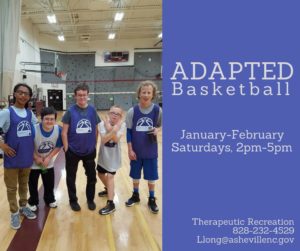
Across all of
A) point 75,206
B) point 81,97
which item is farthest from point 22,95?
point 75,206

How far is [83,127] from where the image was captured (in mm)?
2938

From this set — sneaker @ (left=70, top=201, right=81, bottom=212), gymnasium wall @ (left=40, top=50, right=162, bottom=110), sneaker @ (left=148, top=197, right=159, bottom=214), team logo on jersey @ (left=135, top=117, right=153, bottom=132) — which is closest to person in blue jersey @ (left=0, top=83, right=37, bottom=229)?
sneaker @ (left=70, top=201, right=81, bottom=212)

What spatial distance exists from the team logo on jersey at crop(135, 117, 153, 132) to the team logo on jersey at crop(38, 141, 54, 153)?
0.92 metres

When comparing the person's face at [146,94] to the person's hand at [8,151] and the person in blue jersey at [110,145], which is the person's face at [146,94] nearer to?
the person in blue jersey at [110,145]

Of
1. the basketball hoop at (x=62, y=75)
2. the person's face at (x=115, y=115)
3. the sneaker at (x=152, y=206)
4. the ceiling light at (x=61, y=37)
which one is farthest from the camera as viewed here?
the basketball hoop at (x=62, y=75)

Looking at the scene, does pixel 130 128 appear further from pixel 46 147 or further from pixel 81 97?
pixel 46 147

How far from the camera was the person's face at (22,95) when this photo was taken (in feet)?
8.37

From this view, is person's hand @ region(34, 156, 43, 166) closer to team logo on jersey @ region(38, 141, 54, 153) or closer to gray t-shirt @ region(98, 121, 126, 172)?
team logo on jersey @ region(38, 141, 54, 153)

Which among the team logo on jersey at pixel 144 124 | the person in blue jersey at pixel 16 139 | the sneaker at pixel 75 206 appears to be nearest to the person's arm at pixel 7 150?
the person in blue jersey at pixel 16 139

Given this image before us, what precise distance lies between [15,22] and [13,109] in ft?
21.4

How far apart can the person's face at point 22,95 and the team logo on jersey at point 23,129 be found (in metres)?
0.18

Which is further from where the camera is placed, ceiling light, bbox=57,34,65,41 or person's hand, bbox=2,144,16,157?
ceiling light, bbox=57,34,65,41

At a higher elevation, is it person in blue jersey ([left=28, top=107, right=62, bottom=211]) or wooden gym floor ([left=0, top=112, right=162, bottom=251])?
person in blue jersey ([left=28, top=107, right=62, bottom=211])

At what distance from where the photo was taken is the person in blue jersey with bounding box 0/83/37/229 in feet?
8.27
